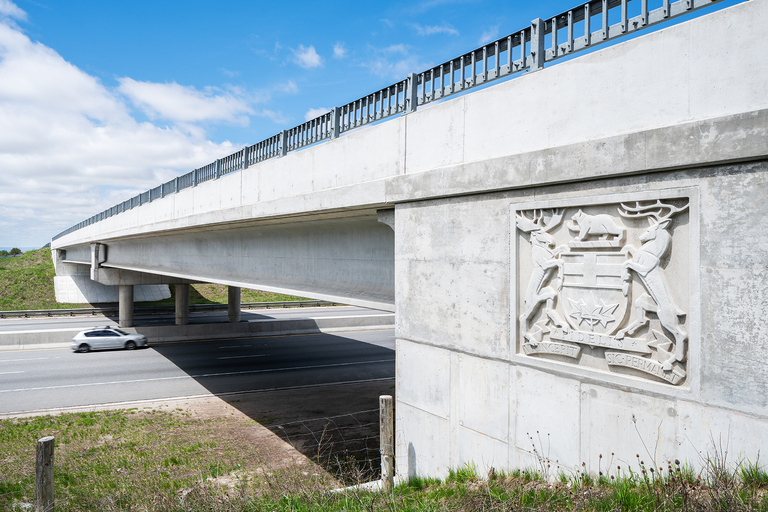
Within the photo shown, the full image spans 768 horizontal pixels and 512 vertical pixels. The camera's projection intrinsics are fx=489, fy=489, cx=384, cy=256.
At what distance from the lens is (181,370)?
69.6 feet

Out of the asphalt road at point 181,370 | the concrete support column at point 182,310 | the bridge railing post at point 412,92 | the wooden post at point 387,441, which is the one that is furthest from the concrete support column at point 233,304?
the bridge railing post at point 412,92

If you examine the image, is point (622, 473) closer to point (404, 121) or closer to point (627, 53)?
point (627, 53)

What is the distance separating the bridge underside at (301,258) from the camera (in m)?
8.47

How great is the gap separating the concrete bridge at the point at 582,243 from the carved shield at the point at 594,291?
2 cm

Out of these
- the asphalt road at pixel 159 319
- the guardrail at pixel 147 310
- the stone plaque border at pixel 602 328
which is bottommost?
the asphalt road at pixel 159 319

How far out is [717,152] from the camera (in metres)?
3.78

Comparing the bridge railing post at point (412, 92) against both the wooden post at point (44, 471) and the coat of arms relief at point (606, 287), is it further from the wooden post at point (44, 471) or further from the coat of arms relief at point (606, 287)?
the wooden post at point (44, 471)

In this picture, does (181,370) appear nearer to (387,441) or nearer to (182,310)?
(182,310)

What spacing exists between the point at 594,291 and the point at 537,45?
9.17 ft

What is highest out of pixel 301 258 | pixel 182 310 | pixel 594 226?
pixel 594 226

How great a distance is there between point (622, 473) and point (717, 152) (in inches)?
112

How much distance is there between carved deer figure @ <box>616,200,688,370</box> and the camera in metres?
4.04

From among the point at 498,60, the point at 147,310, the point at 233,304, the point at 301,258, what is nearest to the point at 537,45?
the point at 498,60

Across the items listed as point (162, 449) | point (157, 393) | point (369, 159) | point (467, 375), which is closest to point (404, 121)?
point (369, 159)
